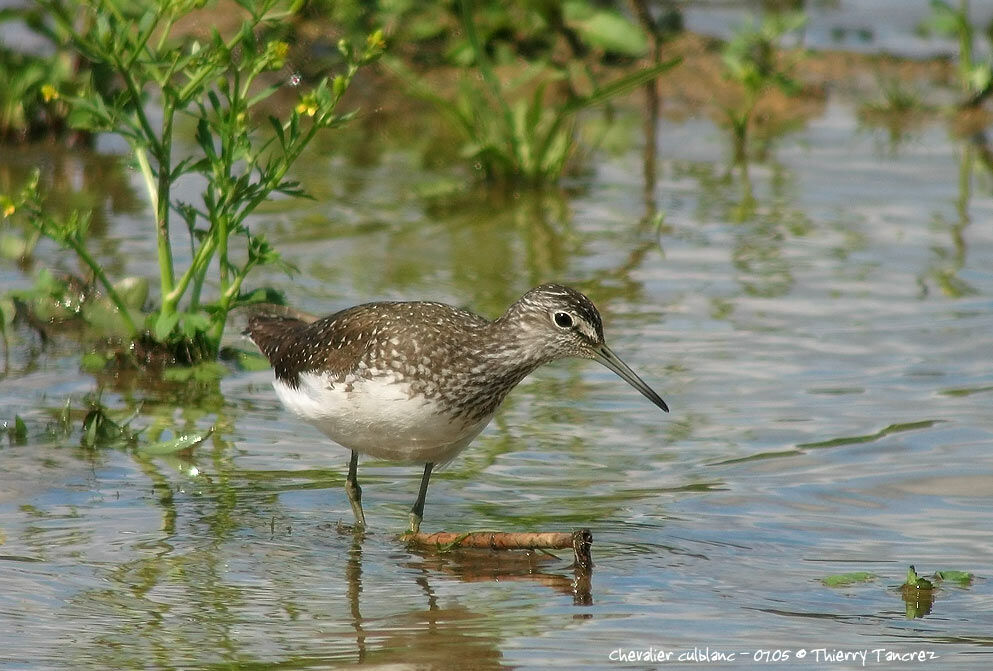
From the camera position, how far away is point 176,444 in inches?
265

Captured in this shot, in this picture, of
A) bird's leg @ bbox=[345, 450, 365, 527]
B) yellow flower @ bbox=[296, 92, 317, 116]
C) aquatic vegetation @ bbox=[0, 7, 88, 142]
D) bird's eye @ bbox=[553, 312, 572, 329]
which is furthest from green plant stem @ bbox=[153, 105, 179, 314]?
aquatic vegetation @ bbox=[0, 7, 88, 142]

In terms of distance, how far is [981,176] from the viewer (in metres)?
12.4

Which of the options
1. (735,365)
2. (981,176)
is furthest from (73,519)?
(981,176)

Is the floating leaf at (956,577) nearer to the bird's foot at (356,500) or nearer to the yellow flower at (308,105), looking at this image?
the bird's foot at (356,500)

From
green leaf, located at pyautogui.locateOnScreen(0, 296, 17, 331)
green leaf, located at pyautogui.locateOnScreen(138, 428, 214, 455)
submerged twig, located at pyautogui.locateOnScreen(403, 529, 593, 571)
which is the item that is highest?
green leaf, located at pyautogui.locateOnScreen(0, 296, 17, 331)

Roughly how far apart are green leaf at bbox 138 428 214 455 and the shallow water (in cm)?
11

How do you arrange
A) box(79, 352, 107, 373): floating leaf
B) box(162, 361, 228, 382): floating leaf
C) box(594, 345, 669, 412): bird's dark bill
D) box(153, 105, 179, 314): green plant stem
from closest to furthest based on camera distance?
box(594, 345, 669, 412): bird's dark bill
box(153, 105, 179, 314): green plant stem
box(162, 361, 228, 382): floating leaf
box(79, 352, 107, 373): floating leaf

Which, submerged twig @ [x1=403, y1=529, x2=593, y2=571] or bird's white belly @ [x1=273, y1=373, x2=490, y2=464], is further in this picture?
bird's white belly @ [x1=273, y1=373, x2=490, y2=464]

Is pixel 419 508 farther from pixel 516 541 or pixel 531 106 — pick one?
pixel 531 106

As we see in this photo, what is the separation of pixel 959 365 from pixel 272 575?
4280 millimetres

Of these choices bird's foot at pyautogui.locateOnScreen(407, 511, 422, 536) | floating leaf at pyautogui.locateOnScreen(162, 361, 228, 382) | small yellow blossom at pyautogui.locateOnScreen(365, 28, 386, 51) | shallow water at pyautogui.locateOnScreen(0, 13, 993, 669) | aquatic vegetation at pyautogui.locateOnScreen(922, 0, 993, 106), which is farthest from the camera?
aquatic vegetation at pyautogui.locateOnScreen(922, 0, 993, 106)

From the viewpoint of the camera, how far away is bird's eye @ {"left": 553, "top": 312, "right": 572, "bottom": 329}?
6320 millimetres

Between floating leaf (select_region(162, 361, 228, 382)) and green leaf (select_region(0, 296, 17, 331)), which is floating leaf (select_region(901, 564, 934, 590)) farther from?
green leaf (select_region(0, 296, 17, 331))

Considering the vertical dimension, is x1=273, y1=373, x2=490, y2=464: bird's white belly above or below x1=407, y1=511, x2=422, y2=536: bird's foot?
above
